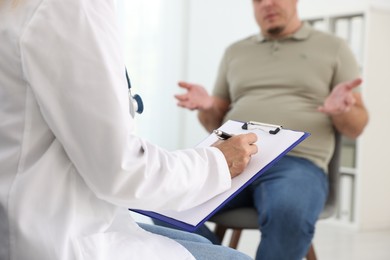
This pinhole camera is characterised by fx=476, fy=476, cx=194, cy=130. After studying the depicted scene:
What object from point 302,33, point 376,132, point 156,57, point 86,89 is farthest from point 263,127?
point 156,57

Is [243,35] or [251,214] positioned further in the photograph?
[243,35]

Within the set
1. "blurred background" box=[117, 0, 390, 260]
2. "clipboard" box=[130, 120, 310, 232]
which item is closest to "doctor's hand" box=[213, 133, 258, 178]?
"clipboard" box=[130, 120, 310, 232]

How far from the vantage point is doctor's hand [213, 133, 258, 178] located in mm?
812

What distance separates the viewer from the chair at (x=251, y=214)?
1474mm

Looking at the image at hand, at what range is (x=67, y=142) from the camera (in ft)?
2.03

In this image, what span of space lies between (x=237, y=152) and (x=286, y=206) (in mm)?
586

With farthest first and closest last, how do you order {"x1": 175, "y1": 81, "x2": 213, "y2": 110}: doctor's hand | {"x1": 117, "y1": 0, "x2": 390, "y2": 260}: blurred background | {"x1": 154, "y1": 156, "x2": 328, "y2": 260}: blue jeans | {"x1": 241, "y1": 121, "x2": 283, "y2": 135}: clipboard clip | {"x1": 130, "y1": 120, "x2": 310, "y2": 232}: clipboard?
1. {"x1": 117, "y1": 0, "x2": 390, "y2": 260}: blurred background
2. {"x1": 175, "y1": 81, "x2": 213, "y2": 110}: doctor's hand
3. {"x1": 154, "y1": 156, "x2": 328, "y2": 260}: blue jeans
4. {"x1": 241, "y1": 121, "x2": 283, "y2": 135}: clipboard clip
5. {"x1": 130, "y1": 120, "x2": 310, "y2": 232}: clipboard

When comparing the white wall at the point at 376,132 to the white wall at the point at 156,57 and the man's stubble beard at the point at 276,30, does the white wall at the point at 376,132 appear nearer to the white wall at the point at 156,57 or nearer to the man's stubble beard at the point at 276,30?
the man's stubble beard at the point at 276,30

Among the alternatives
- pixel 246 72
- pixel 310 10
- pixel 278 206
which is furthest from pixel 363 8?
pixel 278 206

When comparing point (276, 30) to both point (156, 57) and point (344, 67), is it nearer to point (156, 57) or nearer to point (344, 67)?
point (344, 67)

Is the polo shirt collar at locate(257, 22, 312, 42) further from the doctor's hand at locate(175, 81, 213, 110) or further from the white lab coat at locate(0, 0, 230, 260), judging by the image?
the white lab coat at locate(0, 0, 230, 260)

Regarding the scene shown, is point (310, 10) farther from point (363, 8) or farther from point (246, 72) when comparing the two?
point (246, 72)

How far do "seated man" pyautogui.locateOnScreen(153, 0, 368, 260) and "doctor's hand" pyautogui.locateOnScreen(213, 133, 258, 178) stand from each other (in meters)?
0.57

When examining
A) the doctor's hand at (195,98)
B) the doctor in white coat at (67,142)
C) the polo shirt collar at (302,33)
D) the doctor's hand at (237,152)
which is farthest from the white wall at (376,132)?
the doctor in white coat at (67,142)
